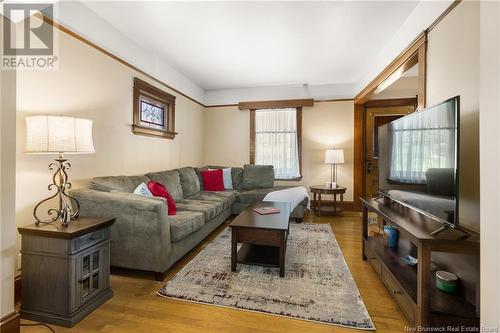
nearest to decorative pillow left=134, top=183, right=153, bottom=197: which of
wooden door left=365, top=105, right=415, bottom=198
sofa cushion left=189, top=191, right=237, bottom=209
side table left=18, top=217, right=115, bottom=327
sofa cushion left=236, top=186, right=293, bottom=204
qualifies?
side table left=18, top=217, right=115, bottom=327

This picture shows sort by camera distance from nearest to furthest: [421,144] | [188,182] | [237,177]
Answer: [421,144], [188,182], [237,177]

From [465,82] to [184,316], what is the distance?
8.19 ft

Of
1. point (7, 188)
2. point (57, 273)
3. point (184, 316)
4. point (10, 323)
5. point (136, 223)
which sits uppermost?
point (7, 188)

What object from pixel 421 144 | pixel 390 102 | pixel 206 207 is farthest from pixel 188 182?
pixel 390 102

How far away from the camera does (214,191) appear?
4.21m

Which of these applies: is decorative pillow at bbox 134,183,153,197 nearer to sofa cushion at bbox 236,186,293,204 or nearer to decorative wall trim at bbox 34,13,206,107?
decorative wall trim at bbox 34,13,206,107

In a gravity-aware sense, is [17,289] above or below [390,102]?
below

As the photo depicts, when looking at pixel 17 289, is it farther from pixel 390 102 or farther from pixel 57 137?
pixel 390 102

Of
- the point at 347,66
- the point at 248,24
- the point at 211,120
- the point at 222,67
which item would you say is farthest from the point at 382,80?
the point at 211,120

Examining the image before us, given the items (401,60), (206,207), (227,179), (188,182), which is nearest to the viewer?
(401,60)

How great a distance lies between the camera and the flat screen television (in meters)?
1.36

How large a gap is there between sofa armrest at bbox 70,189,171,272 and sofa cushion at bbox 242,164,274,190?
2595 mm

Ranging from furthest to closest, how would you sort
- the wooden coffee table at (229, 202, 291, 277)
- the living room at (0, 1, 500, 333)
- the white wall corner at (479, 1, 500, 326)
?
the wooden coffee table at (229, 202, 291, 277)
the living room at (0, 1, 500, 333)
the white wall corner at (479, 1, 500, 326)

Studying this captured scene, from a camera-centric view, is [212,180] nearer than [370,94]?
No
